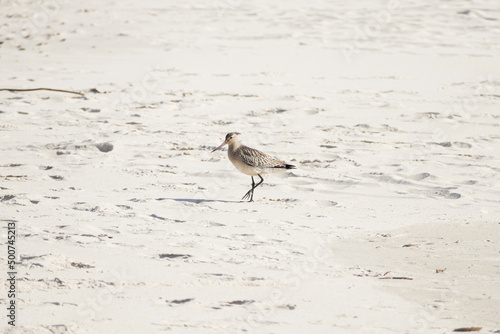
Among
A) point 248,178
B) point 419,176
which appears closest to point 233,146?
point 248,178

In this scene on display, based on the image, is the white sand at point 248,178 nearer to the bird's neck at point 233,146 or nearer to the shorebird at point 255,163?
the shorebird at point 255,163

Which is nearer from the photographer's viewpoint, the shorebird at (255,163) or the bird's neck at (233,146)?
the shorebird at (255,163)

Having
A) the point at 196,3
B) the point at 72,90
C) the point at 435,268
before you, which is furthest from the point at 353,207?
the point at 196,3

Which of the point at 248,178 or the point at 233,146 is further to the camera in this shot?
the point at 248,178

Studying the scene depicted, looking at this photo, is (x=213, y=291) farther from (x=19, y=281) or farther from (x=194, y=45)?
(x=194, y=45)

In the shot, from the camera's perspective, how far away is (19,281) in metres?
4.82

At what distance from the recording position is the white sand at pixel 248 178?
4723 mm

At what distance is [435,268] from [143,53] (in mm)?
9198

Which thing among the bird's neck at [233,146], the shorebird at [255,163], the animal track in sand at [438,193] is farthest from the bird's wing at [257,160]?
the animal track in sand at [438,193]

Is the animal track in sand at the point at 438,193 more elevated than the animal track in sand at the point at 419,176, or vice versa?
the animal track in sand at the point at 438,193

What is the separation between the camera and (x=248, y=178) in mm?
8078

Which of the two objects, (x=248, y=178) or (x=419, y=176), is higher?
(x=419, y=176)

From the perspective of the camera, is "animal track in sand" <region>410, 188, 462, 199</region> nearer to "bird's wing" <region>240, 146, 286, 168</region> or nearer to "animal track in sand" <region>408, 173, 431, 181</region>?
"animal track in sand" <region>408, 173, 431, 181</region>

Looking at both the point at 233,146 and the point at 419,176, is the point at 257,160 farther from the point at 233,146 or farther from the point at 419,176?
the point at 419,176
